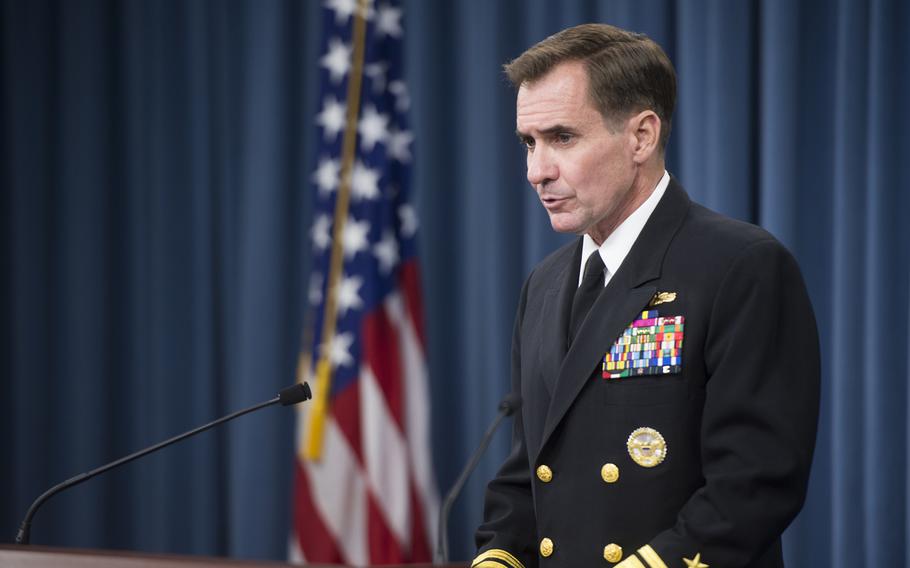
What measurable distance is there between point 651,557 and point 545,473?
221 millimetres

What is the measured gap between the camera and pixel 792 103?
307 cm

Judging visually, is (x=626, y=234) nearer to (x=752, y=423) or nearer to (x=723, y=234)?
(x=723, y=234)

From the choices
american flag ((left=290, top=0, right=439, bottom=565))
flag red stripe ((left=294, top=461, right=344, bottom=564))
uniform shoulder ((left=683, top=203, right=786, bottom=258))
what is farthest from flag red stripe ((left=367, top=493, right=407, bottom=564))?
uniform shoulder ((left=683, top=203, right=786, bottom=258))

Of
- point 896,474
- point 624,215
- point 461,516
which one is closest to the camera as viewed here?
point 624,215

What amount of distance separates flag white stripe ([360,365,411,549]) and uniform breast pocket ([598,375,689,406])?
213cm

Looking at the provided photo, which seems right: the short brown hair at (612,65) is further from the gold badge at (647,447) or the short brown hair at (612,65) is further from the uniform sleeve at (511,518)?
the uniform sleeve at (511,518)

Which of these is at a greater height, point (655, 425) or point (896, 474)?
point (655, 425)

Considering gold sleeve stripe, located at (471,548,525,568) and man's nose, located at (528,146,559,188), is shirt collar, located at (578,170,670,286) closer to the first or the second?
man's nose, located at (528,146,559,188)

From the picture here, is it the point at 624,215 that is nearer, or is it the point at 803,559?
the point at 624,215

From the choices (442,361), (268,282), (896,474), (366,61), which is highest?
(366,61)

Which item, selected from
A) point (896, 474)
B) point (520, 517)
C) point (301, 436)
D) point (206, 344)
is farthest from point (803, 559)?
point (206, 344)

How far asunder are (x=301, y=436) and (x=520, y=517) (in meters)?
2.04

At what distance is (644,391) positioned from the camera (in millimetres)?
1317

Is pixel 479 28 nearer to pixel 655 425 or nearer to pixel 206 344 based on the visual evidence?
pixel 206 344
